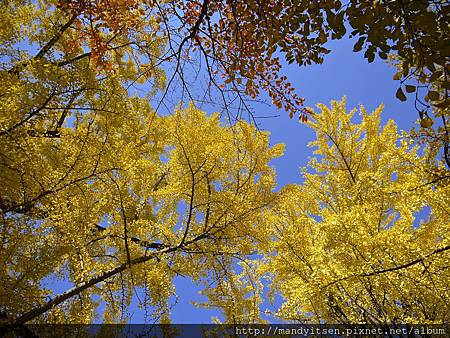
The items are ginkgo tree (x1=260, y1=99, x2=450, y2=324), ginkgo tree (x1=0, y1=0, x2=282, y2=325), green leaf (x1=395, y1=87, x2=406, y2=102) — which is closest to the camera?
green leaf (x1=395, y1=87, x2=406, y2=102)

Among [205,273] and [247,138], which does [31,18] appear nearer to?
[247,138]

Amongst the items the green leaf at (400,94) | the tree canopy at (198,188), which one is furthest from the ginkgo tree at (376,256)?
the green leaf at (400,94)

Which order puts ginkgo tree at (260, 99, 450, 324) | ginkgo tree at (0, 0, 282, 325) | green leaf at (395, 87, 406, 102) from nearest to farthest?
green leaf at (395, 87, 406, 102)
ginkgo tree at (0, 0, 282, 325)
ginkgo tree at (260, 99, 450, 324)

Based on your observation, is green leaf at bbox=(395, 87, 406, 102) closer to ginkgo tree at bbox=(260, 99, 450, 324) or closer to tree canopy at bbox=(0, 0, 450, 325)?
tree canopy at bbox=(0, 0, 450, 325)

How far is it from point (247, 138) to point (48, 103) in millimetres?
2465

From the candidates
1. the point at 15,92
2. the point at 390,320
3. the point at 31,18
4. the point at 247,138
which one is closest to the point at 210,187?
the point at 247,138

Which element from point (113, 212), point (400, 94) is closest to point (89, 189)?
point (113, 212)

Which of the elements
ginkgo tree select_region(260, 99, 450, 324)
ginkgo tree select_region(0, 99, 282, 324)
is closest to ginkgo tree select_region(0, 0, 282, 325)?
ginkgo tree select_region(0, 99, 282, 324)

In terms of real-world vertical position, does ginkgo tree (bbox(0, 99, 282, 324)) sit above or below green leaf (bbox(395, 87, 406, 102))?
above

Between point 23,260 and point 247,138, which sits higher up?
point 247,138

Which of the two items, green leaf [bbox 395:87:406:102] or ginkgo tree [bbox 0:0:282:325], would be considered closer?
green leaf [bbox 395:87:406:102]

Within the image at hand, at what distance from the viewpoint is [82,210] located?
3250 mm

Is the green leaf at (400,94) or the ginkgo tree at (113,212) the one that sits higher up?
the ginkgo tree at (113,212)

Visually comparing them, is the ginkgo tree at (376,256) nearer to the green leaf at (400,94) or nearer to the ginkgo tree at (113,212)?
the ginkgo tree at (113,212)
